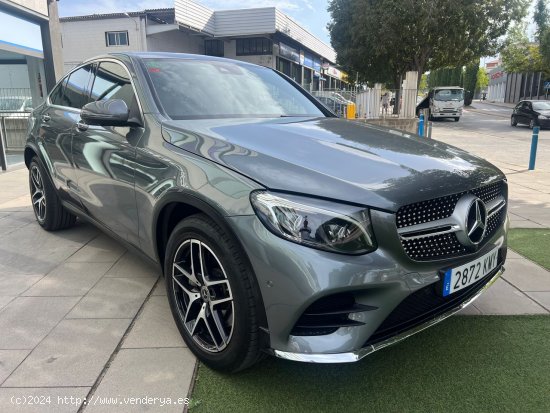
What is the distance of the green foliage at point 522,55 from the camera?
4244 cm

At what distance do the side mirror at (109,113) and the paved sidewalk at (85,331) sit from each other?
4.21 feet

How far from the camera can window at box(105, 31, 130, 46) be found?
27500 mm

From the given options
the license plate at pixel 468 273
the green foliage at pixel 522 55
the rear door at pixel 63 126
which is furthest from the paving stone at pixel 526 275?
the green foliage at pixel 522 55

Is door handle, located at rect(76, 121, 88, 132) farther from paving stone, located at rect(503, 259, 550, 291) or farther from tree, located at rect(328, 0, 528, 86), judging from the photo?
tree, located at rect(328, 0, 528, 86)

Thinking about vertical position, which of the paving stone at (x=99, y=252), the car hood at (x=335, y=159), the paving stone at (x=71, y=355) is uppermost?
the car hood at (x=335, y=159)

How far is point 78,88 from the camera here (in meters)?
4.07

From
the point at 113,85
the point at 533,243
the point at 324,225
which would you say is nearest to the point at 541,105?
the point at 533,243

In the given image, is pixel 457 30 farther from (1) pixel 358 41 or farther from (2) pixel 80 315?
(2) pixel 80 315

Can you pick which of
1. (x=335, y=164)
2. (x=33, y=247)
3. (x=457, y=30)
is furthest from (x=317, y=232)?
(x=457, y=30)

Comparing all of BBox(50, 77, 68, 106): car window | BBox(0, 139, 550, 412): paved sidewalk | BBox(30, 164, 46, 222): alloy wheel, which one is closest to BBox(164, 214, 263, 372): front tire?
BBox(0, 139, 550, 412): paved sidewalk

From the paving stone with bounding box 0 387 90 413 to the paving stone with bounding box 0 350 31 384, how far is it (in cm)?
16

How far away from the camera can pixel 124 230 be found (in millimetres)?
3113

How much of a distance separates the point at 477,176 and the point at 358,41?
27.8 metres

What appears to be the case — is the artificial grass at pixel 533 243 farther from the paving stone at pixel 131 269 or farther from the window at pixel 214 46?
the window at pixel 214 46
